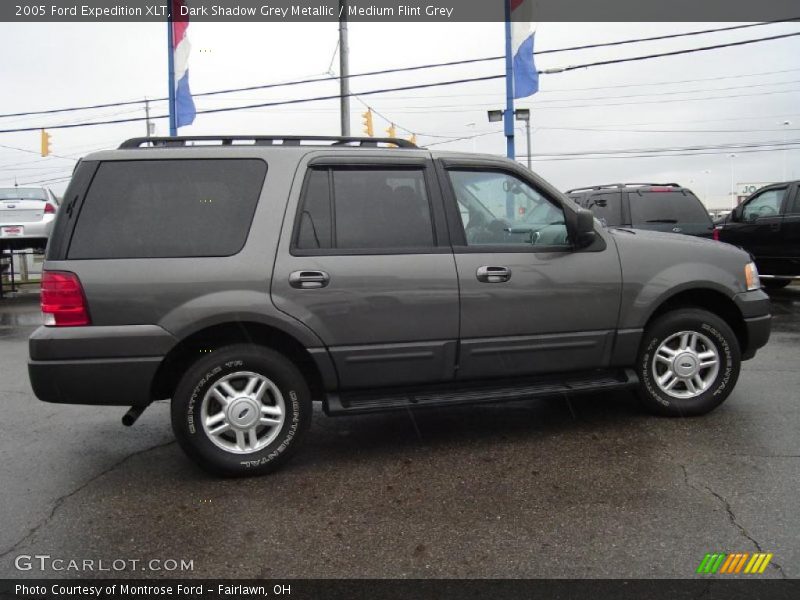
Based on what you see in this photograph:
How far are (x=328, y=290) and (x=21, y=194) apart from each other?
12.1 metres

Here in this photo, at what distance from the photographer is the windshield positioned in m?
13.1

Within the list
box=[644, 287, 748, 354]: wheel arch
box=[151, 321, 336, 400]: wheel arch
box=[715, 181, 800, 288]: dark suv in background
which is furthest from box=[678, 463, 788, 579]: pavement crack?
box=[715, 181, 800, 288]: dark suv in background

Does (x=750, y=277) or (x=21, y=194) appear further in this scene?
(x=21, y=194)

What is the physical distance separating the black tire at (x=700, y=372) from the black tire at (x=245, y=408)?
7.95 ft

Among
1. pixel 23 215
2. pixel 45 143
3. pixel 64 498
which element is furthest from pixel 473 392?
pixel 45 143

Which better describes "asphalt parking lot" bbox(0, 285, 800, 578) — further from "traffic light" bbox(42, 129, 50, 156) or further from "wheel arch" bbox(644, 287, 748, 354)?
"traffic light" bbox(42, 129, 50, 156)

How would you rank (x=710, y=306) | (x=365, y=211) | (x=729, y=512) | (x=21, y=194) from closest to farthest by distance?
(x=729, y=512)
(x=365, y=211)
(x=710, y=306)
(x=21, y=194)

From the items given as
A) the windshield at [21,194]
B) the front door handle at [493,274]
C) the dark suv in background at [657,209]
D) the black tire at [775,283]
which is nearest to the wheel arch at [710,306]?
the front door handle at [493,274]

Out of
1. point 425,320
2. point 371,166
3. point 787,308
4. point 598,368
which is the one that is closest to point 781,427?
point 598,368

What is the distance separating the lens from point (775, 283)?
1333cm

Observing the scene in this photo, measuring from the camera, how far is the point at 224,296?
144 inches

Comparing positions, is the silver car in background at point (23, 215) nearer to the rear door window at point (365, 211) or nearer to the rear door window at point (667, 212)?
the rear door window at point (365, 211)

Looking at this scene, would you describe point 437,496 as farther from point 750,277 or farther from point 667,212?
point 667,212

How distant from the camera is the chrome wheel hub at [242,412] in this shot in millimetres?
3713
